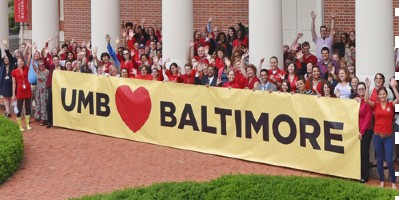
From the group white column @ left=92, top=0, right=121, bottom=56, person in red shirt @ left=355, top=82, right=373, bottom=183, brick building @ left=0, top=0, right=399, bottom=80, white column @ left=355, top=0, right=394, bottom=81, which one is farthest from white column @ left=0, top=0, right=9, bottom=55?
person in red shirt @ left=355, top=82, right=373, bottom=183

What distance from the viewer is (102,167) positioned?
14984mm

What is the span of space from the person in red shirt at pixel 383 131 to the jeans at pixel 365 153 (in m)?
0.25

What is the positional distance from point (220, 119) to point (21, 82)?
18.0ft

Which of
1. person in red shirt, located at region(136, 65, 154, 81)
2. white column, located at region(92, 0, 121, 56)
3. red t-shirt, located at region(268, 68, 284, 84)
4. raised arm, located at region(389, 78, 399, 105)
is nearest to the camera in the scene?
raised arm, located at region(389, 78, 399, 105)

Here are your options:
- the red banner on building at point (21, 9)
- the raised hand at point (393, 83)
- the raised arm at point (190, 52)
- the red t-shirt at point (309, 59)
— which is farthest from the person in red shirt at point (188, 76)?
the red banner on building at point (21, 9)

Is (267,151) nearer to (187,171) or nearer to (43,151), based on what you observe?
(187,171)

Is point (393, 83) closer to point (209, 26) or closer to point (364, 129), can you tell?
point (364, 129)

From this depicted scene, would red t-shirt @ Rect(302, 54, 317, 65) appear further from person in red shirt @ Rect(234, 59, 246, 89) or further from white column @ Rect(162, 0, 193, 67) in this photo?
white column @ Rect(162, 0, 193, 67)

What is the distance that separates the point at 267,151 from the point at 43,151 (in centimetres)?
474

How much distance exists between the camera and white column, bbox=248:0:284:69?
1653cm

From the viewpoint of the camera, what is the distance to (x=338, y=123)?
13.6 metres

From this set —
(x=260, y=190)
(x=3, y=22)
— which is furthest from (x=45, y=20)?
(x=260, y=190)

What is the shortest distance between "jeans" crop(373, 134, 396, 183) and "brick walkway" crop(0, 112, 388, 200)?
0.41m

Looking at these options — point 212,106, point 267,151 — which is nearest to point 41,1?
point 212,106
